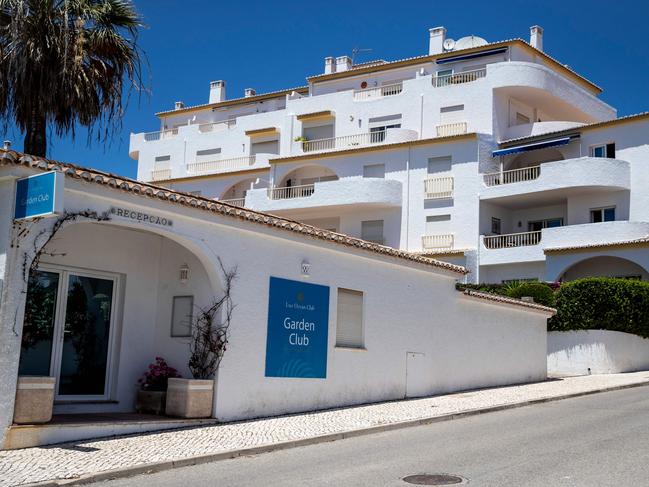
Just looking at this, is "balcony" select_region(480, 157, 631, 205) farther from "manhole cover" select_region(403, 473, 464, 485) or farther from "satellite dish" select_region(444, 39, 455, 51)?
"manhole cover" select_region(403, 473, 464, 485)

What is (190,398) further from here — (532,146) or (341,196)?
(341,196)

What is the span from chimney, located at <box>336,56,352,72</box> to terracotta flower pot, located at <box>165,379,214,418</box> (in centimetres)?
4298

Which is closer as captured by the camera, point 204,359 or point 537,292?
point 204,359

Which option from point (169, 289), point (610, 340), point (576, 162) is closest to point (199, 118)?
point (576, 162)

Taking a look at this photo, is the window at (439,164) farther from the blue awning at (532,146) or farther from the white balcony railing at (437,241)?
the white balcony railing at (437,241)

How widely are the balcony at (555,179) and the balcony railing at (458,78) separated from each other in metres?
6.40

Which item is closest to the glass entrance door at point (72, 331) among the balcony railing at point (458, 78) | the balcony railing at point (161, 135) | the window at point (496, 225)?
the window at point (496, 225)

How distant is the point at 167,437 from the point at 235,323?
2.72 meters

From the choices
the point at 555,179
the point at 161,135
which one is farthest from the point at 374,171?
the point at 161,135

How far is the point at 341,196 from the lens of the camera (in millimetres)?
43062

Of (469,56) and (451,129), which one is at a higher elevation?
(469,56)

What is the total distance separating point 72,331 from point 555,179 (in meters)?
28.9

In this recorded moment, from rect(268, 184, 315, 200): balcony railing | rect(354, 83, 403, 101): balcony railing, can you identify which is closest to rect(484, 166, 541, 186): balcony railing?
rect(354, 83, 403, 101): balcony railing

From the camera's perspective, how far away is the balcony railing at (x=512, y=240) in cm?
3853
